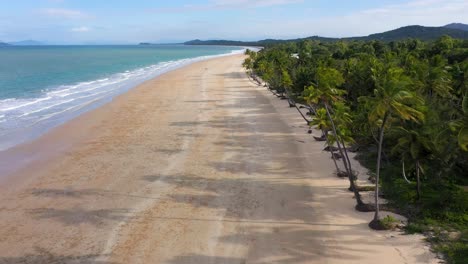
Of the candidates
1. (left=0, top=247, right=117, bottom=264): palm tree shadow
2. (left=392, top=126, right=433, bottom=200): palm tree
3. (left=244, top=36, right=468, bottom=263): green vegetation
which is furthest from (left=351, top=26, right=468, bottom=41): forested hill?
(left=0, top=247, right=117, bottom=264): palm tree shadow

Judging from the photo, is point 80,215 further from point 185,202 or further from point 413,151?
point 413,151

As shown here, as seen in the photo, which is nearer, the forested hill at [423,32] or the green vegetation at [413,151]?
the green vegetation at [413,151]

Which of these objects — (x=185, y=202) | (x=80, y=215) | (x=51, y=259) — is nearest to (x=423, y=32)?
(x=185, y=202)

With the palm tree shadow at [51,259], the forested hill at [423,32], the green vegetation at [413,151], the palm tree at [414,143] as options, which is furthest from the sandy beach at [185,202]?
the forested hill at [423,32]

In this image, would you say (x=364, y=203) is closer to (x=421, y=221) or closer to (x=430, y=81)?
(x=421, y=221)

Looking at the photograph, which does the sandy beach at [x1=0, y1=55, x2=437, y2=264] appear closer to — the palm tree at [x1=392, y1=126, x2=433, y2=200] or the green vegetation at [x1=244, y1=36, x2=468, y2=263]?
the green vegetation at [x1=244, y1=36, x2=468, y2=263]

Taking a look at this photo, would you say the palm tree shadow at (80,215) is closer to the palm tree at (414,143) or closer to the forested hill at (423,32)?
the palm tree at (414,143)

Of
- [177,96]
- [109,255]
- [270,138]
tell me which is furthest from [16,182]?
[177,96]

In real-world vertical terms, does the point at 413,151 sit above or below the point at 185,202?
above
